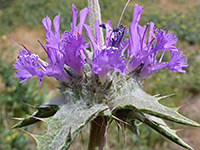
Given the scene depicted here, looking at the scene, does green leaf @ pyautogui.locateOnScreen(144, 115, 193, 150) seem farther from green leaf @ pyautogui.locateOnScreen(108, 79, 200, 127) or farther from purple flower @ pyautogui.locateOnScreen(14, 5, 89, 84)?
purple flower @ pyautogui.locateOnScreen(14, 5, 89, 84)

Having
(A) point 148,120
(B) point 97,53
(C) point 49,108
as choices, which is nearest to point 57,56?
(B) point 97,53

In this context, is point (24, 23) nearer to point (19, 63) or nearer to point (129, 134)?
point (129, 134)

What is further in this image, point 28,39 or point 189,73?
point 28,39

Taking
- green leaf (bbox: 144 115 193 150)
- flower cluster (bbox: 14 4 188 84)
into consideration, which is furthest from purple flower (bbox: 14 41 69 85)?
green leaf (bbox: 144 115 193 150)

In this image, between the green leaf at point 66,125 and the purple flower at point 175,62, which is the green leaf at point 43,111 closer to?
the green leaf at point 66,125

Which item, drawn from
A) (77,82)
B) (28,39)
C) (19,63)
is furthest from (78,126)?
(28,39)
